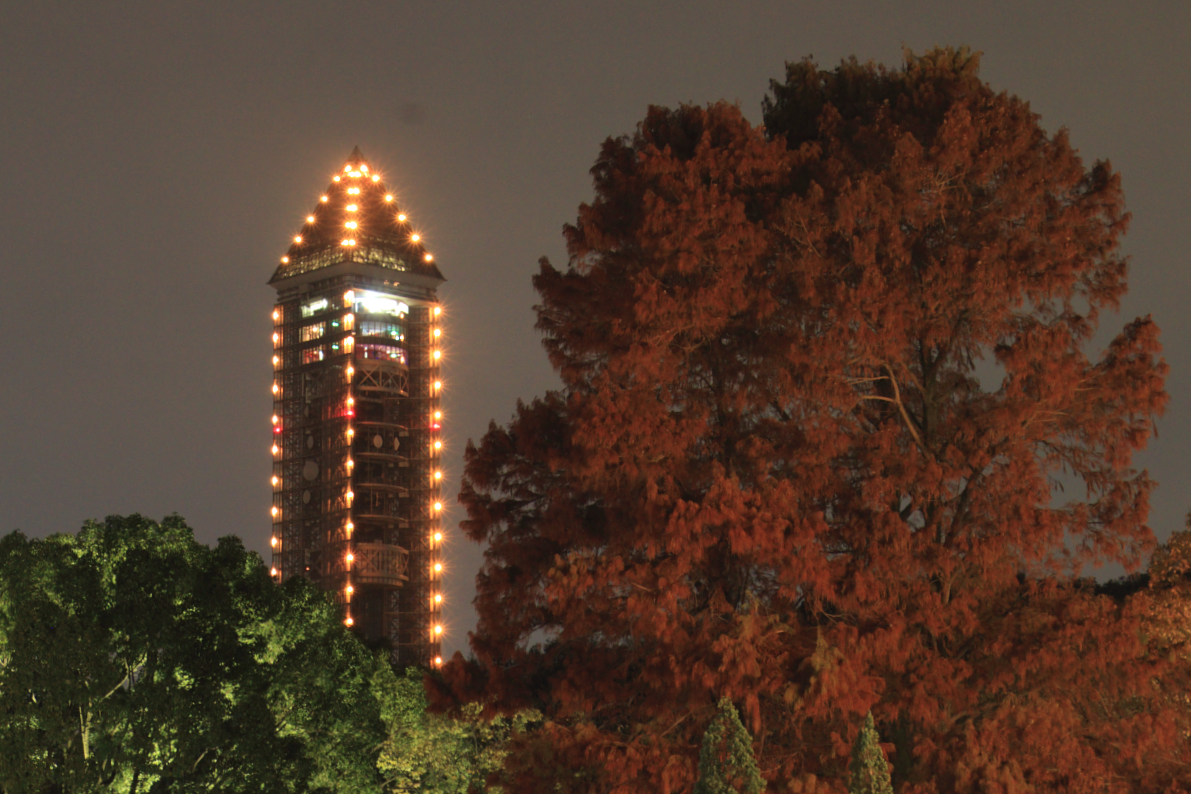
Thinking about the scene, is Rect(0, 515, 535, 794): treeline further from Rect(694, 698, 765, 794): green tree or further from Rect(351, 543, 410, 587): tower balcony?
Rect(351, 543, 410, 587): tower balcony

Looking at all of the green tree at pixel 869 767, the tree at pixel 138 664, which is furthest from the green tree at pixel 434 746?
the green tree at pixel 869 767

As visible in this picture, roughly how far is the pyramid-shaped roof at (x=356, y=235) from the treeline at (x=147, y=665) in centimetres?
8997

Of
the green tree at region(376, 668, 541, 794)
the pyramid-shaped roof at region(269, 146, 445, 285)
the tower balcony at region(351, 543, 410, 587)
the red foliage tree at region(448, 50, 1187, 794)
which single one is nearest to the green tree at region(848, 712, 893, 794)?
the red foliage tree at region(448, 50, 1187, 794)

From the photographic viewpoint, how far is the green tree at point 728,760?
19.3 metres

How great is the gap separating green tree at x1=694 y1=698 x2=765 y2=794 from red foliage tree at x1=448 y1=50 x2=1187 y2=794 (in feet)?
1.92

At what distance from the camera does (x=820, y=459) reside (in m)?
21.5

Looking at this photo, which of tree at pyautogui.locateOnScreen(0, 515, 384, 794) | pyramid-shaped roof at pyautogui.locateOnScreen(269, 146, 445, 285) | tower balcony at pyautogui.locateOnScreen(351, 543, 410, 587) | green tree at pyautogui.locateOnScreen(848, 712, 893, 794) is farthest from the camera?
pyramid-shaped roof at pyautogui.locateOnScreen(269, 146, 445, 285)

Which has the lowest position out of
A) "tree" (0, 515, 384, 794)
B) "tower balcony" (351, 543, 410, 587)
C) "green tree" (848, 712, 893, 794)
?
"green tree" (848, 712, 893, 794)

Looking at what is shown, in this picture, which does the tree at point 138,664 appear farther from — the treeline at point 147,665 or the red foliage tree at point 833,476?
the red foliage tree at point 833,476

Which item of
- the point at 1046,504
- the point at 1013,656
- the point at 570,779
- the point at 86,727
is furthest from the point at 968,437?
the point at 86,727

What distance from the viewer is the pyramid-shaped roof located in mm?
128125

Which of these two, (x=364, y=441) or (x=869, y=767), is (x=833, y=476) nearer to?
(x=869, y=767)

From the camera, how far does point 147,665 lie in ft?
113

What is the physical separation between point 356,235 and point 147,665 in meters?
98.3
